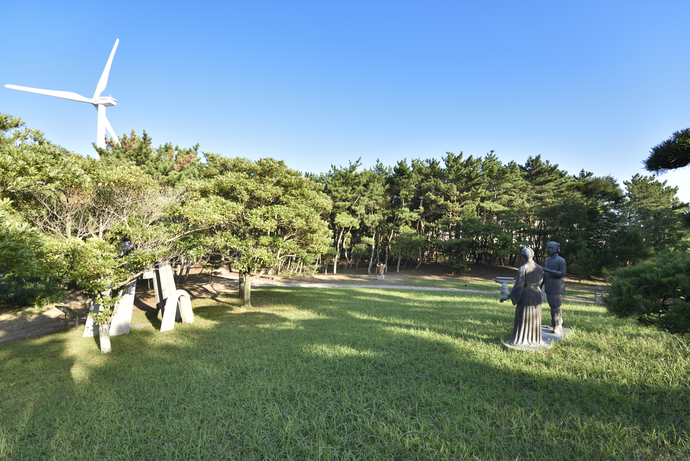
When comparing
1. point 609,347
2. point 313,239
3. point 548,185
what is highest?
point 548,185

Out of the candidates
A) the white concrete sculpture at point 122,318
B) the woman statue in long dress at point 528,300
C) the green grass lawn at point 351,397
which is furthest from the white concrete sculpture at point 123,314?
the woman statue in long dress at point 528,300

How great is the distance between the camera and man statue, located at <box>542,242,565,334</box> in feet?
23.9

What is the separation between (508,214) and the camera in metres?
31.2

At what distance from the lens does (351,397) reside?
4781 millimetres

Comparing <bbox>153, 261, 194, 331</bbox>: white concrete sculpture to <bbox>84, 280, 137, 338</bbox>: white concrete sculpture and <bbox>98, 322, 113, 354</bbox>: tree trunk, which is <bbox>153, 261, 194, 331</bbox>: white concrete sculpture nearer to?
<bbox>84, 280, 137, 338</bbox>: white concrete sculpture

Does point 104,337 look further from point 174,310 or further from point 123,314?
point 174,310

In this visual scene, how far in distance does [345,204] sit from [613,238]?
23.8m

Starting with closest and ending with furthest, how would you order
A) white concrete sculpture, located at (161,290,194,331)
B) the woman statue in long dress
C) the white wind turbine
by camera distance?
the woman statue in long dress, white concrete sculpture, located at (161,290,194,331), the white wind turbine

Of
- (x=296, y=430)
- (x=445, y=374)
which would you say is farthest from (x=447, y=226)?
(x=296, y=430)

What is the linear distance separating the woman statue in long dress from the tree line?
8.31ft

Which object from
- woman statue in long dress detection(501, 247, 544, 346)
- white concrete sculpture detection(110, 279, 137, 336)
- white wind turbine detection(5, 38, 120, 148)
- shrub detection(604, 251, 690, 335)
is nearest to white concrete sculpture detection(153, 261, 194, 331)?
white concrete sculpture detection(110, 279, 137, 336)

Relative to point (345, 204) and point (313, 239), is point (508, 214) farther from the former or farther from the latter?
point (313, 239)

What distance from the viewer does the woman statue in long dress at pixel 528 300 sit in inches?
255

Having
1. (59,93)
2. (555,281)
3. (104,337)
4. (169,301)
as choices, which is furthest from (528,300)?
(59,93)
